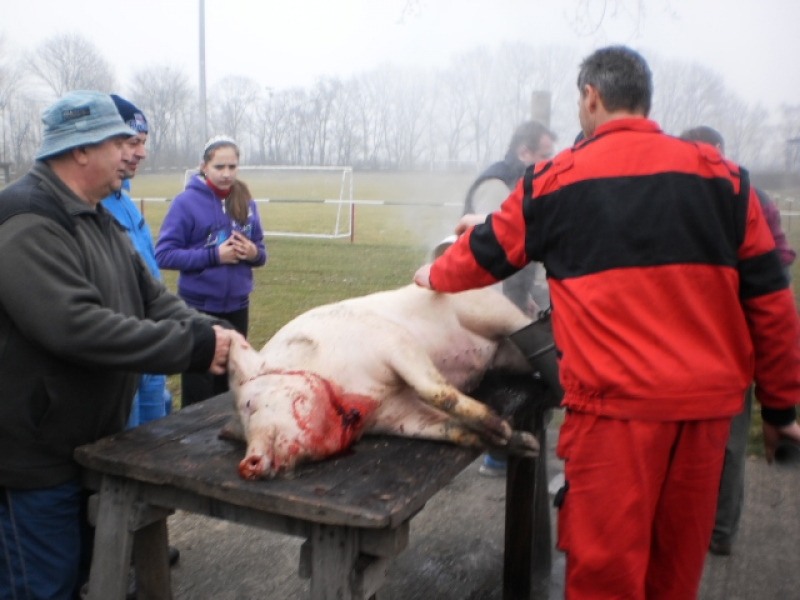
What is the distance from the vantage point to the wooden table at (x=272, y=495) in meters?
2.00

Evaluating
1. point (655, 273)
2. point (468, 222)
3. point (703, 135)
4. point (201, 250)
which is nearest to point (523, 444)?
point (655, 273)

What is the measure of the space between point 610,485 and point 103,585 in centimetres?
155

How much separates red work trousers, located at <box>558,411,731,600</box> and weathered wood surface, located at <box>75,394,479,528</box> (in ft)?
1.25

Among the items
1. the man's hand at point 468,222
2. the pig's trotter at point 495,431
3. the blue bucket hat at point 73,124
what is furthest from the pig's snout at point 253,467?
the man's hand at point 468,222

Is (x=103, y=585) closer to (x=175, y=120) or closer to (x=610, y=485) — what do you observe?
(x=610, y=485)

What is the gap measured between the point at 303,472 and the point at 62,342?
778mm

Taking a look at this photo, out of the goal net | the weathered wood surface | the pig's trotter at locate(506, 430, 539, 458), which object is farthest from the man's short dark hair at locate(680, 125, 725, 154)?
the goal net

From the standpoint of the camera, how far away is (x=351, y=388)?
2.61 meters

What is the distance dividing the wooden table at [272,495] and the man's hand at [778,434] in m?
0.96

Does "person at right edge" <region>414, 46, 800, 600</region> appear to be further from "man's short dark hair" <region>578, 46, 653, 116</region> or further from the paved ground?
the paved ground

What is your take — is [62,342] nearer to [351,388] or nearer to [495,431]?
[351,388]

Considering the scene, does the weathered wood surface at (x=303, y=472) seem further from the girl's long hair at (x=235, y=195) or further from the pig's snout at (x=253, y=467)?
the girl's long hair at (x=235, y=195)

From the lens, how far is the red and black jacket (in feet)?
7.00

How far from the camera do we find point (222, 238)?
452 centimetres
